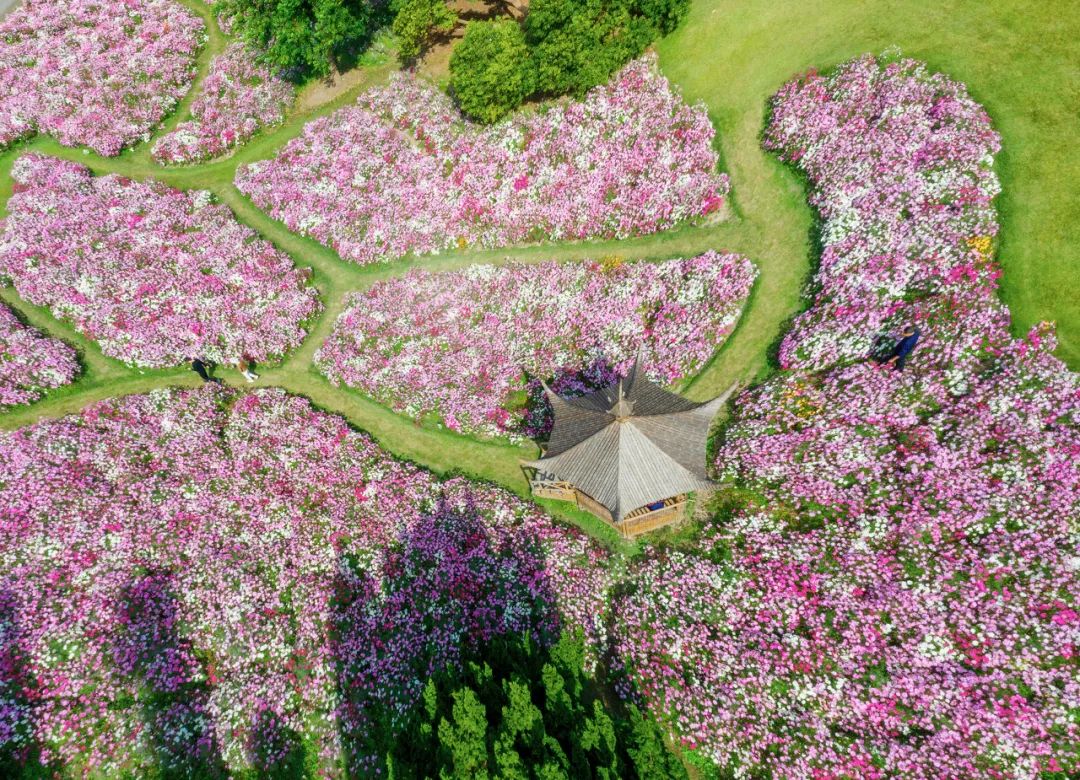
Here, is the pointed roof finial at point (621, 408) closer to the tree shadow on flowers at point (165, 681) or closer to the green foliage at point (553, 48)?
the tree shadow on flowers at point (165, 681)

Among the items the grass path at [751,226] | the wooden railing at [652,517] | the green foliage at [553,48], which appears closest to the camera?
the wooden railing at [652,517]

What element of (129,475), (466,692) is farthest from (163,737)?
(466,692)

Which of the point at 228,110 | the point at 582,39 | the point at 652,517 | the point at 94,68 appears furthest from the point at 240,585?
the point at 94,68

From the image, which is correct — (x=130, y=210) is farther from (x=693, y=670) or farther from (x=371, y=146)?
(x=693, y=670)

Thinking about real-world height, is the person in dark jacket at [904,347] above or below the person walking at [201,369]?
below

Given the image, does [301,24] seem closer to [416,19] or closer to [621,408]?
[416,19]

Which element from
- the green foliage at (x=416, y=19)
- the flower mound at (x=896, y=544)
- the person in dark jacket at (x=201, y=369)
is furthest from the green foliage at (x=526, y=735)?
the green foliage at (x=416, y=19)

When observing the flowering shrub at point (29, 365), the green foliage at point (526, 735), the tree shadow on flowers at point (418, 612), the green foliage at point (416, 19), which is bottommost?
the green foliage at point (526, 735)

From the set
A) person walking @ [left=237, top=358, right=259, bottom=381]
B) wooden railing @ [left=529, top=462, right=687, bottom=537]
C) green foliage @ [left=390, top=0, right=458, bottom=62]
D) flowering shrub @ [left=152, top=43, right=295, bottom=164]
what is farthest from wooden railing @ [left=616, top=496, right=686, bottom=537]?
flowering shrub @ [left=152, top=43, right=295, bottom=164]
